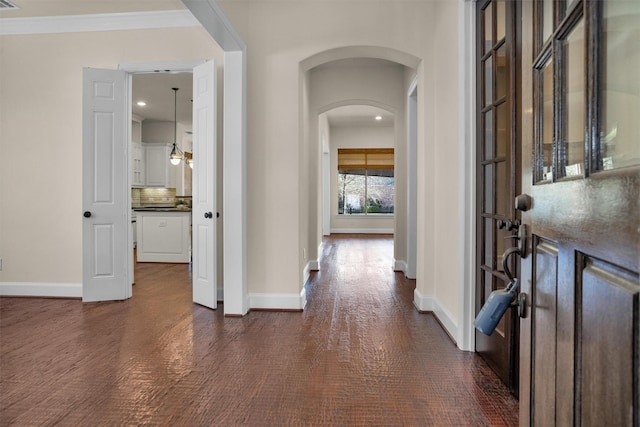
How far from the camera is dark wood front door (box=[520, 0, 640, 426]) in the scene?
1.69 feet

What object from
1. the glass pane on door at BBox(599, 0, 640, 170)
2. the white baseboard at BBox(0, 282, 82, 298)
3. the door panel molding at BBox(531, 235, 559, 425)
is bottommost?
the white baseboard at BBox(0, 282, 82, 298)

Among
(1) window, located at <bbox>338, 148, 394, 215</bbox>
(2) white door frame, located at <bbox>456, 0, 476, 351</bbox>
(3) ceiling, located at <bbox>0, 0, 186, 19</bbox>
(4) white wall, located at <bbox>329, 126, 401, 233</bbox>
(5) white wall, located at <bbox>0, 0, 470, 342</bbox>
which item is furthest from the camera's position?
(1) window, located at <bbox>338, 148, 394, 215</bbox>

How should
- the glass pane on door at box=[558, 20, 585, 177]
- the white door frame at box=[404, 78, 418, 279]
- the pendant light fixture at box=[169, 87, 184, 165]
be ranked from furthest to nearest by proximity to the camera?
the pendant light fixture at box=[169, 87, 184, 165] → the white door frame at box=[404, 78, 418, 279] → the glass pane on door at box=[558, 20, 585, 177]

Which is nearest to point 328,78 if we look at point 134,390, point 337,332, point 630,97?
point 337,332

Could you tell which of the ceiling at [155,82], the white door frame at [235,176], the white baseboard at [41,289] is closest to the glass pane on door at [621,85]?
the white door frame at [235,176]

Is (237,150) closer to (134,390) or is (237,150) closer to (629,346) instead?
(134,390)

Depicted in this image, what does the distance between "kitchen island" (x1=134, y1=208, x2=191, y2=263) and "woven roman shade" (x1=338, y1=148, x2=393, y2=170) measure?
616 cm

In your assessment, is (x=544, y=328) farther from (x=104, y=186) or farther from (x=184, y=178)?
(x=184, y=178)

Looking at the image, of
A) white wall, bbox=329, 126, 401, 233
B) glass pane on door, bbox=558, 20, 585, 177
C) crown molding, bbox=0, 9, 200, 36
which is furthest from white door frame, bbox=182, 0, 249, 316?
white wall, bbox=329, 126, 401, 233

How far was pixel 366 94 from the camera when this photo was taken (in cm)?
525

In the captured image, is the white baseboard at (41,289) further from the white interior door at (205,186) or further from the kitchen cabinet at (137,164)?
the kitchen cabinet at (137,164)

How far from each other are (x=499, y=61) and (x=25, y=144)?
467 cm

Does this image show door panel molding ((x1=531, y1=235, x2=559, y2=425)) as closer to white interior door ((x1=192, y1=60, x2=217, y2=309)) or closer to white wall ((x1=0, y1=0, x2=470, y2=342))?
white wall ((x1=0, y1=0, x2=470, y2=342))

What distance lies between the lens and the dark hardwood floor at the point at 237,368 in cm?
182
